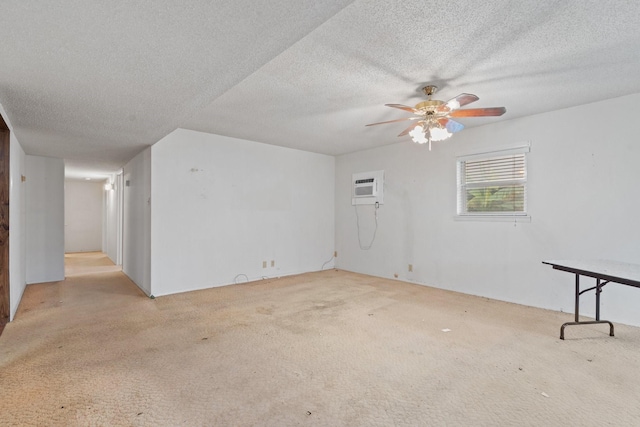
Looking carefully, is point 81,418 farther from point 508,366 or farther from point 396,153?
point 396,153

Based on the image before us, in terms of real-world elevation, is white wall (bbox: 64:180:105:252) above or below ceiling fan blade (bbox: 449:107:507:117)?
below

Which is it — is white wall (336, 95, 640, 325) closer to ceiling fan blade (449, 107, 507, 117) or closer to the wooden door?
ceiling fan blade (449, 107, 507, 117)

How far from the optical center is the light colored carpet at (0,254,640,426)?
1771 millimetres

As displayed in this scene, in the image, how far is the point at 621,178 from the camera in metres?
3.25

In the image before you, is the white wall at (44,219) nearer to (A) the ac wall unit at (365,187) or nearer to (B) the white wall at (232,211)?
(B) the white wall at (232,211)

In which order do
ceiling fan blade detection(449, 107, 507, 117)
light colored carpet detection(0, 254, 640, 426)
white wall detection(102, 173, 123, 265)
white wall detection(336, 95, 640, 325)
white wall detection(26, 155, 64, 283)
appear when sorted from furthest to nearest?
white wall detection(102, 173, 123, 265)
white wall detection(26, 155, 64, 283)
white wall detection(336, 95, 640, 325)
ceiling fan blade detection(449, 107, 507, 117)
light colored carpet detection(0, 254, 640, 426)

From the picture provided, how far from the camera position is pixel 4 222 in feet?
10.0

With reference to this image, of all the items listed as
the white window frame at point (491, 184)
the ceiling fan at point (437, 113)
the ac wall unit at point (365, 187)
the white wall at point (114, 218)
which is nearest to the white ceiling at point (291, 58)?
the ceiling fan at point (437, 113)

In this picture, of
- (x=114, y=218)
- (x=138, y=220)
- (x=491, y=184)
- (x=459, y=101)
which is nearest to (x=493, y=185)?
(x=491, y=184)

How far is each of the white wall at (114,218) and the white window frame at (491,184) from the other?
655 centimetres

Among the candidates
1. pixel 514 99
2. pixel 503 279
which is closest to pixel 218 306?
pixel 503 279

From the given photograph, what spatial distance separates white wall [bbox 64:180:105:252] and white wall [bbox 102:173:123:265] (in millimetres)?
723

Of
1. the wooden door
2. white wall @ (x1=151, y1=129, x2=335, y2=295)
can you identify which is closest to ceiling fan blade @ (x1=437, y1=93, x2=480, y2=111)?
white wall @ (x1=151, y1=129, x2=335, y2=295)

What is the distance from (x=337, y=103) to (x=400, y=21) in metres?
1.45
